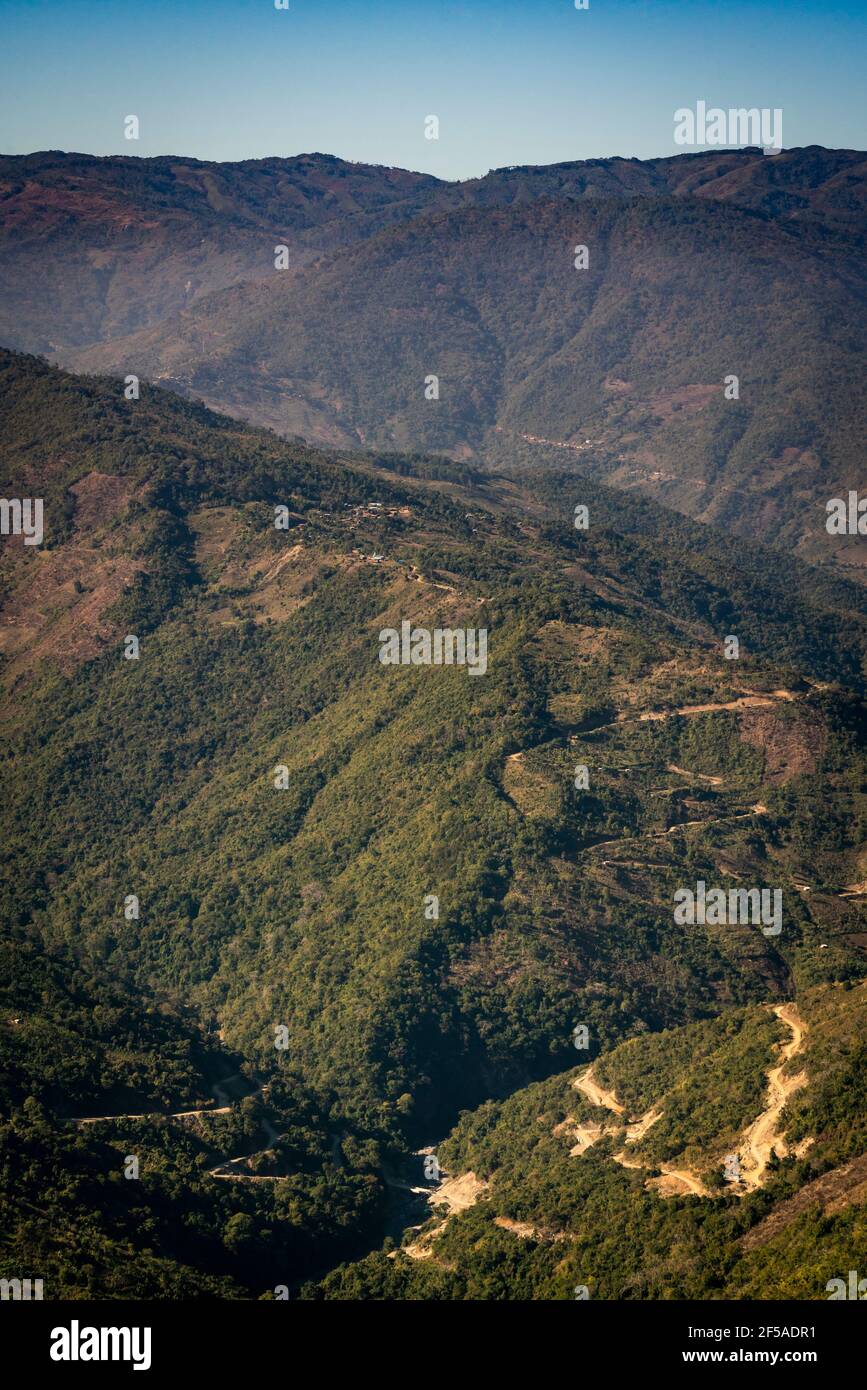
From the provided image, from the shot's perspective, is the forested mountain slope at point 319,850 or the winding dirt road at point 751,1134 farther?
the forested mountain slope at point 319,850

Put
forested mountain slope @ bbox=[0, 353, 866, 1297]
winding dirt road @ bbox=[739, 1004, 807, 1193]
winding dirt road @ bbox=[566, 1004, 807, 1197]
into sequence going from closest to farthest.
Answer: winding dirt road @ bbox=[739, 1004, 807, 1193]
winding dirt road @ bbox=[566, 1004, 807, 1197]
forested mountain slope @ bbox=[0, 353, 866, 1297]

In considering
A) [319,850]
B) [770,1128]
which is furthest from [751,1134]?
[319,850]

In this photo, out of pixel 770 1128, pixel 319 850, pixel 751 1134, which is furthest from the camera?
pixel 319 850

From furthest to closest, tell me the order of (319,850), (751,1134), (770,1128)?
1. (319,850)
2. (751,1134)
3. (770,1128)

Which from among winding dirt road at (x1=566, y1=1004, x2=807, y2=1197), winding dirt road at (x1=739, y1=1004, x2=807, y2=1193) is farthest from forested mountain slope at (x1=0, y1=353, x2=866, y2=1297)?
winding dirt road at (x1=739, y1=1004, x2=807, y2=1193)

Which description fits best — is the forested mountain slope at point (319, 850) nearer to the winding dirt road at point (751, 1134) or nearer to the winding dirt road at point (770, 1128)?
the winding dirt road at point (751, 1134)

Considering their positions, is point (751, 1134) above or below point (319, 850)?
below

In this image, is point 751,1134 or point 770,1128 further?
point 751,1134

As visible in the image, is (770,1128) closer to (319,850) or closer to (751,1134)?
(751,1134)

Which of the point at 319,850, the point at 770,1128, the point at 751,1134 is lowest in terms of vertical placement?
the point at 751,1134

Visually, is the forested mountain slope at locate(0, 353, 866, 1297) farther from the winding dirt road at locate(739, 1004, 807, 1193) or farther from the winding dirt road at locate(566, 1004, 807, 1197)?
the winding dirt road at locate(739, 1004, 807, 1193)

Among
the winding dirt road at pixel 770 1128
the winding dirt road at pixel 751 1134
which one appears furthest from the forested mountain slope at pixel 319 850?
the winding dirt road at pixel 770 1128
